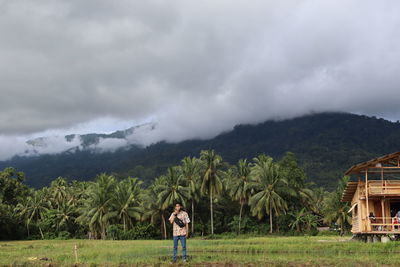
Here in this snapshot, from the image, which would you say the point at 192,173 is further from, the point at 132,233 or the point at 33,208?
the point at 33,208

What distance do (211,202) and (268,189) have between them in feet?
27.6

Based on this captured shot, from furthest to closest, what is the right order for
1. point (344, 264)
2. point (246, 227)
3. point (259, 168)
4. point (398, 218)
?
point (246, 227)
point (259, 168)
point (398, 218)
point (344, 264)

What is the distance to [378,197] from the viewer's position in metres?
28.8

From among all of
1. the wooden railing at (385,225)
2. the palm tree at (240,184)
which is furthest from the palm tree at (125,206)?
the wooden railing at (385,225)

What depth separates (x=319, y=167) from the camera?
163125 millimetres

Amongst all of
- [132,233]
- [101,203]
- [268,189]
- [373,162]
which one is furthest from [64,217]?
[373,162]

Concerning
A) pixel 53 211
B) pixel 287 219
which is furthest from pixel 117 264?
pixel 53 211

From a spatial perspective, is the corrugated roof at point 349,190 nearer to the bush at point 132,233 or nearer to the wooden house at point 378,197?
the wooden house at point 378,197

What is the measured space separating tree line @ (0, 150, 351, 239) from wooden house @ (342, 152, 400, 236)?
909 inches

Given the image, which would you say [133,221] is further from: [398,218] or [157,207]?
[398,218]

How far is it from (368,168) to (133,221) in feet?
138

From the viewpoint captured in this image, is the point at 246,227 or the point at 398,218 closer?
the point at 398,218

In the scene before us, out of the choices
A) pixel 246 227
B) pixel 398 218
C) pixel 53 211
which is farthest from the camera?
pixel 53 211

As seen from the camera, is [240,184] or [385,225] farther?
[240,184]
